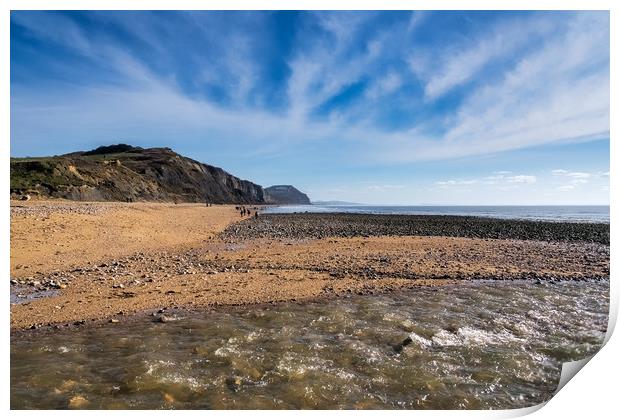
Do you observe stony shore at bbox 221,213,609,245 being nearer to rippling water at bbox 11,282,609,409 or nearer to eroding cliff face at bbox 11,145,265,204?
rippling water at bbox 11,282,609,409

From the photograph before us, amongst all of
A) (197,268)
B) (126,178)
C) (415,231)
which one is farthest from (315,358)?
(126,178)

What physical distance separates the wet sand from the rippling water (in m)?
1.53

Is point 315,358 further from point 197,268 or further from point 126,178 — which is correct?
point 126,178

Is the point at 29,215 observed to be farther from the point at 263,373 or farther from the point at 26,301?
the point at 263,373

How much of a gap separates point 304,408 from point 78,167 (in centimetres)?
8123

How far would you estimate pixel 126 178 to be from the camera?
8438 cm

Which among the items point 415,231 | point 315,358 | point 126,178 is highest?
point 126,178

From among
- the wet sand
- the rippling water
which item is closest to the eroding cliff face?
the wet sand

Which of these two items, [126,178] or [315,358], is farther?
[126,178]

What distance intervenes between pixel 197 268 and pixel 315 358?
373 inches

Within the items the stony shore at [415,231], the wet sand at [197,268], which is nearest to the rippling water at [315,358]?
the wet sand at [197,268]

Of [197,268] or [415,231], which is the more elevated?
[415,231]

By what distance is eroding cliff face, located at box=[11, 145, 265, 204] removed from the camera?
188 ft

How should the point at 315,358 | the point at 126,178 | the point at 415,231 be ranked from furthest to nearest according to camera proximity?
the point at 126,178, the point at 415,231, the point at 315,358
